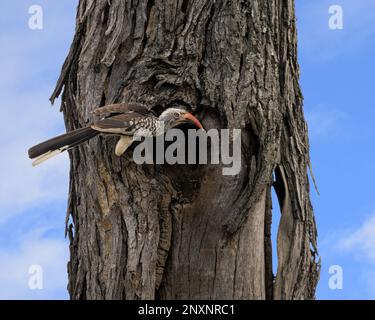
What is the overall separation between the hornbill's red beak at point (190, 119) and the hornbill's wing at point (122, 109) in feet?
0.79

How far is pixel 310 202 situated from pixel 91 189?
5.67 feet

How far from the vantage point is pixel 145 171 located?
542cm

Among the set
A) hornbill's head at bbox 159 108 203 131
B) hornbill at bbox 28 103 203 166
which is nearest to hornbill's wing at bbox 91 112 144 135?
hornbill at bbox 28 103 203 166

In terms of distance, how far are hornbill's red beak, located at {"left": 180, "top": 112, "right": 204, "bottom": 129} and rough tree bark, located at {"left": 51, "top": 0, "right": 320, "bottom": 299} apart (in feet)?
0.25

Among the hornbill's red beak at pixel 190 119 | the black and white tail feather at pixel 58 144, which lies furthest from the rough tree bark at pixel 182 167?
the black and white tail feather at pixel 58 144

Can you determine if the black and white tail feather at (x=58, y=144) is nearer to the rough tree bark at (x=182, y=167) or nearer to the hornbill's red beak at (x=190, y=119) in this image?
the rough tree bark at (x=182, y=167)

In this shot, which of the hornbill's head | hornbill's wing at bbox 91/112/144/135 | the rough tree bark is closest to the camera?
hornbill's wing at bbox 91/112/144/135

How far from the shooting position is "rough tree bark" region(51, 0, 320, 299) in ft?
17.7

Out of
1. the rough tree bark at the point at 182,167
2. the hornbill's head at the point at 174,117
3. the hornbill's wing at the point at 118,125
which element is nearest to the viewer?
the hornbill's wing at the point at 118,125

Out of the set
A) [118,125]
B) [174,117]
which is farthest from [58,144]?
[174,117]

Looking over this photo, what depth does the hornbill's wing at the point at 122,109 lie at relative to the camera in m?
5.27

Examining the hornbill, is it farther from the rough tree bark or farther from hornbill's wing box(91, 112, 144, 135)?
the rough tree bark
